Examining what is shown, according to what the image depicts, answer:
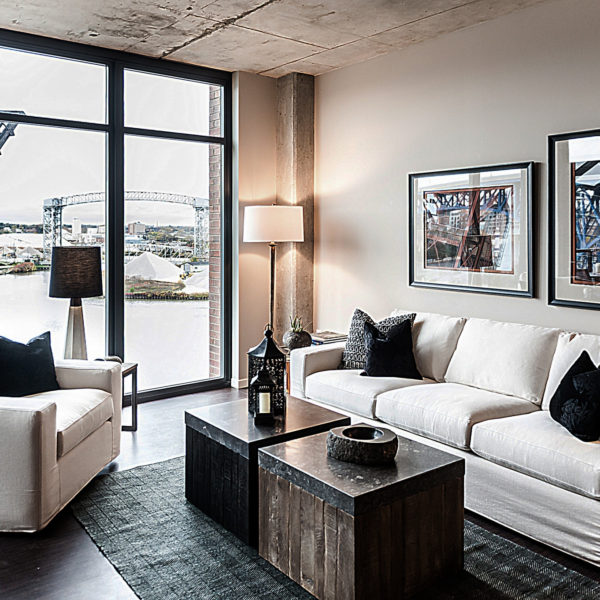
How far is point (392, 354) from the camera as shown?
4.11 m

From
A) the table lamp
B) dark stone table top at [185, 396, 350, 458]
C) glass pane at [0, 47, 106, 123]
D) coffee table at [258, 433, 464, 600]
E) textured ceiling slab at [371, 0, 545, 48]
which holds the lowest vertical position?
coffee table at [258, 433, 464, 600]

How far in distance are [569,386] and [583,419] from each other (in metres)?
0.23

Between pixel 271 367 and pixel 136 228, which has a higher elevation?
pixel 136 228

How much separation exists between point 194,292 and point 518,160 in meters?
2.86

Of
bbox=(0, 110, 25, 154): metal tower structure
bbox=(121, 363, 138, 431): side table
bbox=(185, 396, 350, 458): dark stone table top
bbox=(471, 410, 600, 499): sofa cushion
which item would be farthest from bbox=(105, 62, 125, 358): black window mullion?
bbox=(471, 410, 600, 499): sofa cushion

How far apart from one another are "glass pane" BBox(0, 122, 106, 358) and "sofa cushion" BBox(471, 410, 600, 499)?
3.20 m

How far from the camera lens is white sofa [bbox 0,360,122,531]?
9.32 ft

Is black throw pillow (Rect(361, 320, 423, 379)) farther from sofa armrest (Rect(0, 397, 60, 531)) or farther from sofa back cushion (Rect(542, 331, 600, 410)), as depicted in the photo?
sofa armrest (Rect(0, 397, 60, 531))

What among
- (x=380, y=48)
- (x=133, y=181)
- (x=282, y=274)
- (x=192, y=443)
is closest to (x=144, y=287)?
(x=133, y=181)

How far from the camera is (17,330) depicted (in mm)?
4543

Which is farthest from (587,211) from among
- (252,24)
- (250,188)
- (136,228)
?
(136,228)

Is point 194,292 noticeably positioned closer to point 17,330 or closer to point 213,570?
point 17,330

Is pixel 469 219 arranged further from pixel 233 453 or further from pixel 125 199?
pixel 125 199

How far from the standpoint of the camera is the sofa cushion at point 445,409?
3.22m
